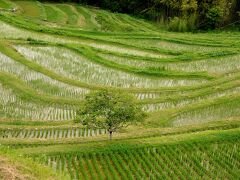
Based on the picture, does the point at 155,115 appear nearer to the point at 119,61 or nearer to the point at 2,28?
the point at 119,61

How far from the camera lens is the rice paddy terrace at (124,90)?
67.8 feet

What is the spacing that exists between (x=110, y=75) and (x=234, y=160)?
14644mm

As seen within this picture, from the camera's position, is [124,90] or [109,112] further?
[124,90]

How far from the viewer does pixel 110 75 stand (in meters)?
33.8

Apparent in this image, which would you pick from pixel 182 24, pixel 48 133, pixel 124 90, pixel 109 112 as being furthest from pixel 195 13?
pixel 109 112

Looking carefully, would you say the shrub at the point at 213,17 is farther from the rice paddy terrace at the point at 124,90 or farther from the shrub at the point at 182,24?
the rice paddy terrace at the point at 124,90

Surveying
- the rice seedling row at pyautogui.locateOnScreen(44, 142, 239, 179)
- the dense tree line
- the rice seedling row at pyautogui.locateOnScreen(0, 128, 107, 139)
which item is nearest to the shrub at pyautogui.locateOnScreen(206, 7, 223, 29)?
the dense tree line

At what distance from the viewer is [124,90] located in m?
30.8

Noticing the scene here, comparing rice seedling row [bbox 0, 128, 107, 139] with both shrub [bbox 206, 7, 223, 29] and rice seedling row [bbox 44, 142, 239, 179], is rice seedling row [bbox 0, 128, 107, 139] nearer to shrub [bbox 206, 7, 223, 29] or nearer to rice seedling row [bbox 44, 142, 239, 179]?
rice seedling row [bbox 44, 142, 239, 179]

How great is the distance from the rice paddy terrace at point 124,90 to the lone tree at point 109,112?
1000mm

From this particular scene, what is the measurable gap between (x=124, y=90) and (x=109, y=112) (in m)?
8.83

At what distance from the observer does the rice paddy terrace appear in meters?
20.7

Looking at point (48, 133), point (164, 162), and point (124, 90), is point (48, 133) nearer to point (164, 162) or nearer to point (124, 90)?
point (164, 162)

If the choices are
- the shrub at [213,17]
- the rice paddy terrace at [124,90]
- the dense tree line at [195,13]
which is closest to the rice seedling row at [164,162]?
the rice paddy terrace at [124,90]
